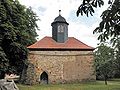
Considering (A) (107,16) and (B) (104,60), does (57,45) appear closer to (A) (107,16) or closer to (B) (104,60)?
(B) (104,60)

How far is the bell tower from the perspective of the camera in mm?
39219

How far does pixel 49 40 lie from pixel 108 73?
30.9 feet

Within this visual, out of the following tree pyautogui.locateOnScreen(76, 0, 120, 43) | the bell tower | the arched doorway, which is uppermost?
the bell tower

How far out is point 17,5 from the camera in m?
36.2

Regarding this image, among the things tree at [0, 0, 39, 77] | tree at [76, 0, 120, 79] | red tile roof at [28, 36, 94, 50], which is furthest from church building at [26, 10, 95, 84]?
tree at [76, 0, 120, 79]

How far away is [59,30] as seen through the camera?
3944 cm

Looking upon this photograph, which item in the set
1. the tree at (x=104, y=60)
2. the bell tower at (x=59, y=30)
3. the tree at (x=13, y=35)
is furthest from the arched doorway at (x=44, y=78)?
the tree at (x=104, y=60)

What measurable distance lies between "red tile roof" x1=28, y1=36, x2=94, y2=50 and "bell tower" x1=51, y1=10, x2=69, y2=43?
0.60 m

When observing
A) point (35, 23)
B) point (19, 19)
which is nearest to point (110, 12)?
point (19, 19)

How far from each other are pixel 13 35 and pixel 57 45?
27.6 feet

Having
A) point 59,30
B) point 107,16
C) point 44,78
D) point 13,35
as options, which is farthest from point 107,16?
point 59,30

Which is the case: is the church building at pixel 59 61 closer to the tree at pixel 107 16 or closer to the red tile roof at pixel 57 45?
the red tile roof at pixel 57 45

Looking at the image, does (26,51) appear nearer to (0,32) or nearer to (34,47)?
(34,47)

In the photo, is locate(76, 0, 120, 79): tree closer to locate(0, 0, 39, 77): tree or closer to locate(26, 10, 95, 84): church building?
locate(0, 0, 39, 77): tree
